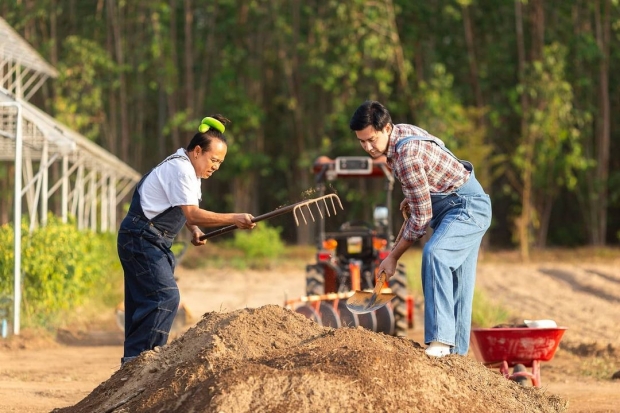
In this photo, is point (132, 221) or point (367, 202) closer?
point (132, 221)

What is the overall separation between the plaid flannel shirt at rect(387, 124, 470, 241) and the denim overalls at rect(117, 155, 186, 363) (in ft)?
4.90

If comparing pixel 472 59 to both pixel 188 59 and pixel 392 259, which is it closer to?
pixel 188 59

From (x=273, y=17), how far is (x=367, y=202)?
6.45 m

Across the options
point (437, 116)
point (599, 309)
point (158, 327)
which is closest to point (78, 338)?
point (158, 327)

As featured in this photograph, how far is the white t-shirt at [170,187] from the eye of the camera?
6.86 m

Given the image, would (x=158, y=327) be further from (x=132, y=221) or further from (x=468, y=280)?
(x=468, y=280)

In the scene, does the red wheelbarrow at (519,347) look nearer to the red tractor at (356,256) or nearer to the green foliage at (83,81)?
the red tractor at (356,256)

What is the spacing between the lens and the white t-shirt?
686 centimetres

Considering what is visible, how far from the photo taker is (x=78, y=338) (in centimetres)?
1251

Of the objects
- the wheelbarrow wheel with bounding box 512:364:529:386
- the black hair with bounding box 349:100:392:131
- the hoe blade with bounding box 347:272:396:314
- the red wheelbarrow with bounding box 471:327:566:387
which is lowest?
the wheelbarrow wheel with bounding box 512:364:529:386

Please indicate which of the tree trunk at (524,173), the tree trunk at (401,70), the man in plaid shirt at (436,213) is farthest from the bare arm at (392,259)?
the tree trunk at (401,70)

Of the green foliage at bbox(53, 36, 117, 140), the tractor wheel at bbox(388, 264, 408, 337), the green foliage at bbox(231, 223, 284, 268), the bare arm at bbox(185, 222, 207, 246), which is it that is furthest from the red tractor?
the green foliage at bbox(53, 36, 117, 140)

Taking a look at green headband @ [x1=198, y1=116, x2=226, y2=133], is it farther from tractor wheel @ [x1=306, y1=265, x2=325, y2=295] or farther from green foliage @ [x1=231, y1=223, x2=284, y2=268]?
green foliage @ [x1=231, y1=223, x2=284, y2=268]

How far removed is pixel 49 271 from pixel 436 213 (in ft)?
23.2
